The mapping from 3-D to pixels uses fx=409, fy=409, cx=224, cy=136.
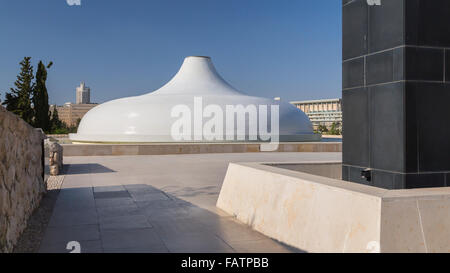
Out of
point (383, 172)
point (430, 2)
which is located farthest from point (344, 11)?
point (383, 172)

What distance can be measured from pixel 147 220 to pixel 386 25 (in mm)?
4356

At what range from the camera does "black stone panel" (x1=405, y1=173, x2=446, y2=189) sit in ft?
16.8

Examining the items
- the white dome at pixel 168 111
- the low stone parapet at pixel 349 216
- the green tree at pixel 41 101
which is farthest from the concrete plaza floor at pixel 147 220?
the green tree at pixel 41 101

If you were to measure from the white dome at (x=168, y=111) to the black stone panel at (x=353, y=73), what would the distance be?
2015 cm

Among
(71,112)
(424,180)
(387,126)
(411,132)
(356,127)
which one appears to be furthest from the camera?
(71,112)

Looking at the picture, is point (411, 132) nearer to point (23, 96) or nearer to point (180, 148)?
point (180, 148)

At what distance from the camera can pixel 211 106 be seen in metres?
28.4

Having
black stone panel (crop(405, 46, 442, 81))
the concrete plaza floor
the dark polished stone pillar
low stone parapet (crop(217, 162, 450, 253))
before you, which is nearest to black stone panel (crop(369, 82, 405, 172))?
the dark polished stone pillar

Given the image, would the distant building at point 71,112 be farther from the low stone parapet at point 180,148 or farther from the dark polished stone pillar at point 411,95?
the dark polished stone pillar at point 411,95

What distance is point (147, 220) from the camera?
611 cm

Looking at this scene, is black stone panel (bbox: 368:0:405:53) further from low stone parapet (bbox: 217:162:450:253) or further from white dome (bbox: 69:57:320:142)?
white dome (bbox: 69:57:320:142)

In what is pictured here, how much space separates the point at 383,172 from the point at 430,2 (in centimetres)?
227

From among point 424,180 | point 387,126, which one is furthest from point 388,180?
point 387,126
